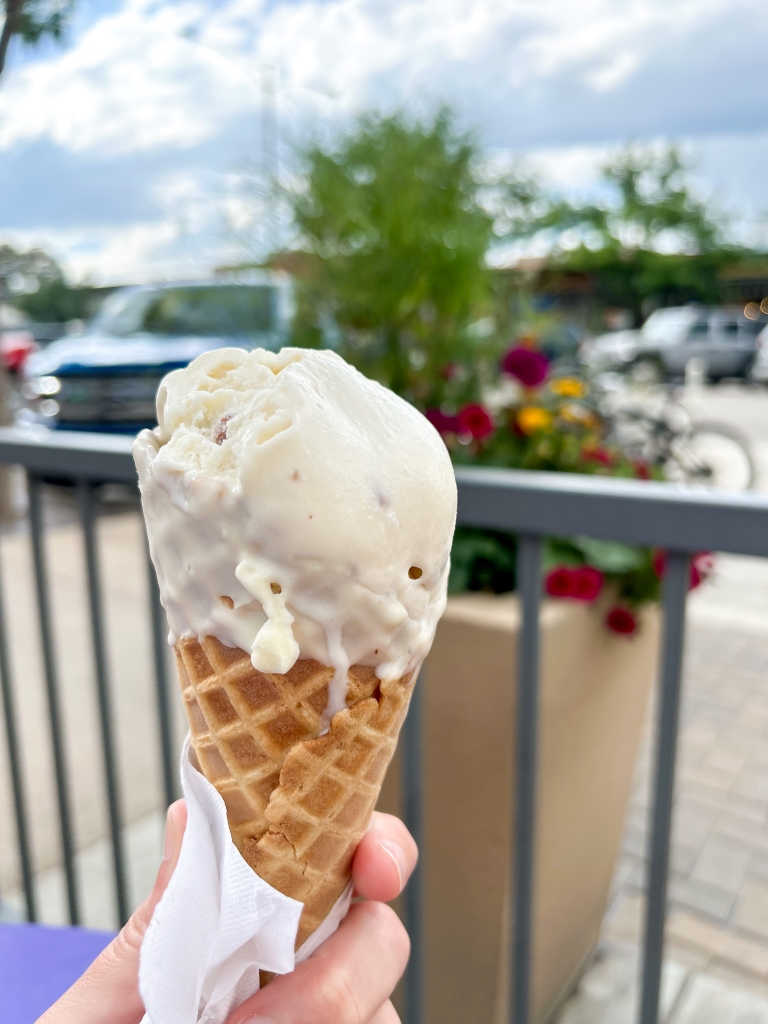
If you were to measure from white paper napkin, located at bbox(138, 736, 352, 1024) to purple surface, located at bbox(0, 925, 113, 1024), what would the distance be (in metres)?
0.49

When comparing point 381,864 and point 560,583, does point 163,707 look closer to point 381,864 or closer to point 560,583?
point 560,583

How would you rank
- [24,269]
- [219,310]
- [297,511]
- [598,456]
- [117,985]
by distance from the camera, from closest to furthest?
1. [297,511]
2. [117,985]
3. [598,456]
4. [219,310]
5. [24,269]

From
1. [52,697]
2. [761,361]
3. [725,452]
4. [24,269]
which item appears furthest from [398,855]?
[761,361]

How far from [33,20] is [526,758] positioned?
4.00 ft

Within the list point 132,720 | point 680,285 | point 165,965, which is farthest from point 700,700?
point 680,285

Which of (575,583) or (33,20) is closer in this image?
(33,20)

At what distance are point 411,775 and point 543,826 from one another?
52 cm

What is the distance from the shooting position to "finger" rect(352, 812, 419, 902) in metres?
0.67

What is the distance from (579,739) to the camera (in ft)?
5.95

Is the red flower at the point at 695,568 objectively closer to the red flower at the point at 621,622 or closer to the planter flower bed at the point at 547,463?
the planter flower bed at the point at 547,463

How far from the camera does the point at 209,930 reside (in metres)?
0.56

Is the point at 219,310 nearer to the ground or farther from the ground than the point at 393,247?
nearer to the ground

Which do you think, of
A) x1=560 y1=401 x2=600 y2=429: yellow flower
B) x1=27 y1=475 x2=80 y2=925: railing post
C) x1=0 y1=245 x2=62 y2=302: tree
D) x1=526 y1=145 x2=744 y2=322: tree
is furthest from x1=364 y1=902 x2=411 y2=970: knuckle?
x1=526 y1=145 x2=744 y2=322: tree

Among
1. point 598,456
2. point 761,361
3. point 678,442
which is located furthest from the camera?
point 761,361
